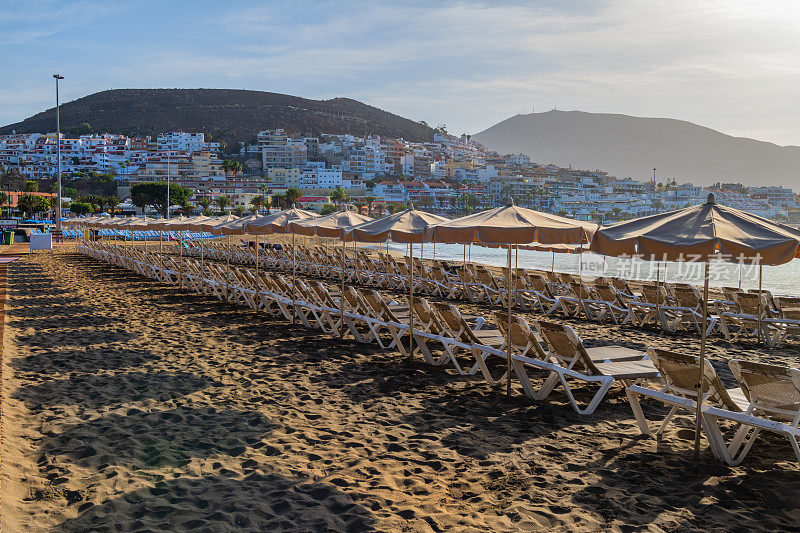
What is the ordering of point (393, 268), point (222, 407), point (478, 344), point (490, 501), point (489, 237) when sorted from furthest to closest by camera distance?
point (393, 268), point (478, 344), point (489, 237), point (222, 407), point (490, 501)

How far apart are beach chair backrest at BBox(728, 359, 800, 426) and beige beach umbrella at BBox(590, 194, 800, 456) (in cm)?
27

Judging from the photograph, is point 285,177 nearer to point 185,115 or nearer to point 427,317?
point 185,115

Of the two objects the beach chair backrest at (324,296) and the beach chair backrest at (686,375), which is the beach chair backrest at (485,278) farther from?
the beach chair backrest at (686,375)

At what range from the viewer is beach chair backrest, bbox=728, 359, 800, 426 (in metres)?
3.72

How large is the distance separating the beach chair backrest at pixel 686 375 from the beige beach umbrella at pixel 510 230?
1403 millimetres

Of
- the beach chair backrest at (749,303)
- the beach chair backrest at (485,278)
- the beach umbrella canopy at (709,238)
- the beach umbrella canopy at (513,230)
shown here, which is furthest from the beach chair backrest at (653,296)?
the beach umbrella canopy at (709,238)

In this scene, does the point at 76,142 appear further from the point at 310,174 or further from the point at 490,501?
the point at 490,501

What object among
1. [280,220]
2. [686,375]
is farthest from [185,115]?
[686,375]

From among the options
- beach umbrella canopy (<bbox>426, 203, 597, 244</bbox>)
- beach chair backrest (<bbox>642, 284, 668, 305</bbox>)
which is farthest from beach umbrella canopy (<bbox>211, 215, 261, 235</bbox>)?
beach umbrella canopy (<bbox>426, 203, 597, 244</bbox>)

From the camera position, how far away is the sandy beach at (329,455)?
3195 mm

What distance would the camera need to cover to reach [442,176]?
17950 cm

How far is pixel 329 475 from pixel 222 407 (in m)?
1.65

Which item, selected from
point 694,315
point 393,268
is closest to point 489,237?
point 694,315

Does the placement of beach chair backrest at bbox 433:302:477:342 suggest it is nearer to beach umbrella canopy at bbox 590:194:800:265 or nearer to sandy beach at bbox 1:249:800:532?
sandy beach at bbox 1:249:800:532
